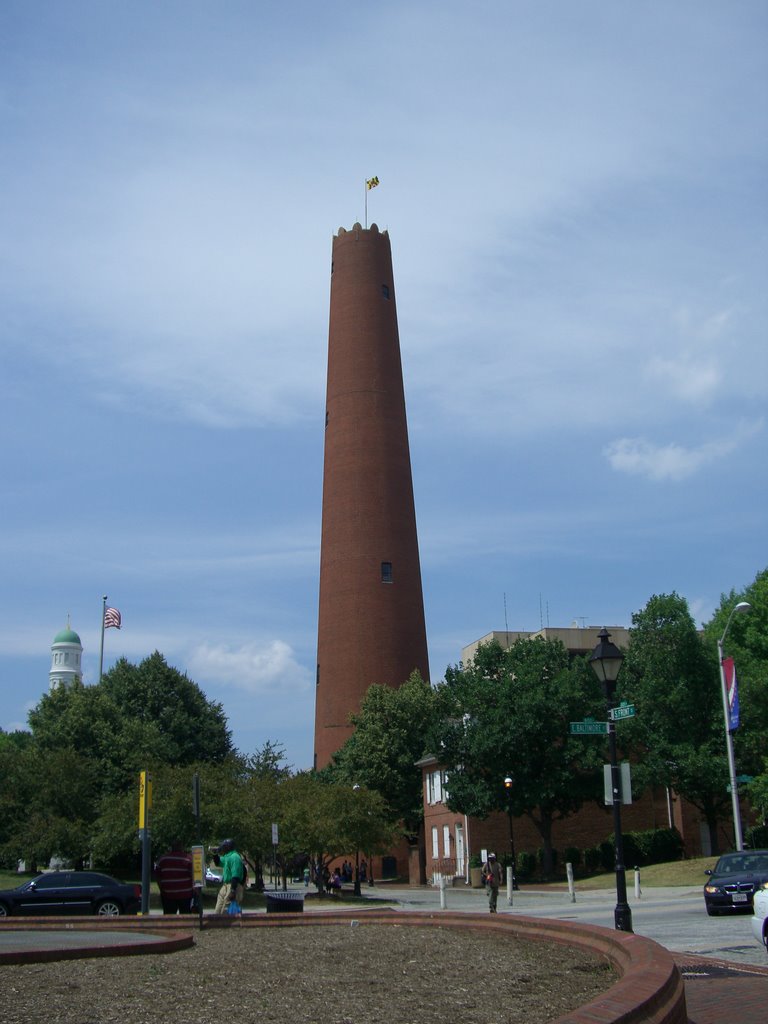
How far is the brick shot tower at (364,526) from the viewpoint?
5881 cm

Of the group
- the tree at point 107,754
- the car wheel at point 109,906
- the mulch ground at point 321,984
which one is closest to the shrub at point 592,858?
the tree at point 107,754

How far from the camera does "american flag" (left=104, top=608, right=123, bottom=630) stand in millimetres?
75375

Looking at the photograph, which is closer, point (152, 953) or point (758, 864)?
point (152, 953)

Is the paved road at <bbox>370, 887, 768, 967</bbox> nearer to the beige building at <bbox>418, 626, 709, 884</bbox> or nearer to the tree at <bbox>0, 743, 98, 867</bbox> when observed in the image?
the beige building at <bbox>418, 626, 709, 884</bbox>

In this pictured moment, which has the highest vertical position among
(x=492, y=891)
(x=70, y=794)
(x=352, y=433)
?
(x=352, y=433)

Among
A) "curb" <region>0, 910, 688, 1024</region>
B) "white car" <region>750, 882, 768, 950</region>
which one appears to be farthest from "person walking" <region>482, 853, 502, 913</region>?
"white car" <region>750, 882, 768, 950</region>

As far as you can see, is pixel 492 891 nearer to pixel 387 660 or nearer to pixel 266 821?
pixel 266 821

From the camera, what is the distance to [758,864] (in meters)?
23.7

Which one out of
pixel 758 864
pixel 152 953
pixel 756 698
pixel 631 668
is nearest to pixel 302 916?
pixel 152 953

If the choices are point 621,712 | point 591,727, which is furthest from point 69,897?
point 621,712

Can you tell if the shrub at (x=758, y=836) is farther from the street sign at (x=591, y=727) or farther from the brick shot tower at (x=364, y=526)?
the street sign at (x=591, y=727)

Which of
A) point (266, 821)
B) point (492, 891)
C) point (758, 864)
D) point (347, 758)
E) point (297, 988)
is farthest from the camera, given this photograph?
point (347, 758)

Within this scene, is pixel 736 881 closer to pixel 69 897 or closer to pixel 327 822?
pixel 69 897

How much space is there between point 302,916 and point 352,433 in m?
43.7
